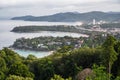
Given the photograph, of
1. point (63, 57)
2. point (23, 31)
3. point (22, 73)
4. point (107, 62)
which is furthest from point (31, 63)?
point (23, 31)

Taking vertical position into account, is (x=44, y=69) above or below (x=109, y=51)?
below

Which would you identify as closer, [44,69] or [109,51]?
[109,51]

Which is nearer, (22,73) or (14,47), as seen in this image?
(22,73)

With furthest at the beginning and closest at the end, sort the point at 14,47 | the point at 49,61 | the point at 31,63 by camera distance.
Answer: the point at 14,47 < the point at 31,63 < the point at 49,61

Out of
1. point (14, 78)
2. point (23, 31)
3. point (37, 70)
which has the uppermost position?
point (14, 78)

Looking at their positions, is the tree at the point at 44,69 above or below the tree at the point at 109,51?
below

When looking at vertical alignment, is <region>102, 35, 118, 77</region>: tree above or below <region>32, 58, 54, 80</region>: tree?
above

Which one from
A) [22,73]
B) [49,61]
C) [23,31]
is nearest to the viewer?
[22,73]

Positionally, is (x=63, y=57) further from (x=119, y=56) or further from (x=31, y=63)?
(x=119, y=56)

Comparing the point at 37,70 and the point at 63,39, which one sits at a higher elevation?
the point at 37,70

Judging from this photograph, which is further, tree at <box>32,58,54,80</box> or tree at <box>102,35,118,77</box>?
tree at <box>32,58,54,80</box>

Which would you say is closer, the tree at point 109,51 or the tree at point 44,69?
the tree at point 109,51
